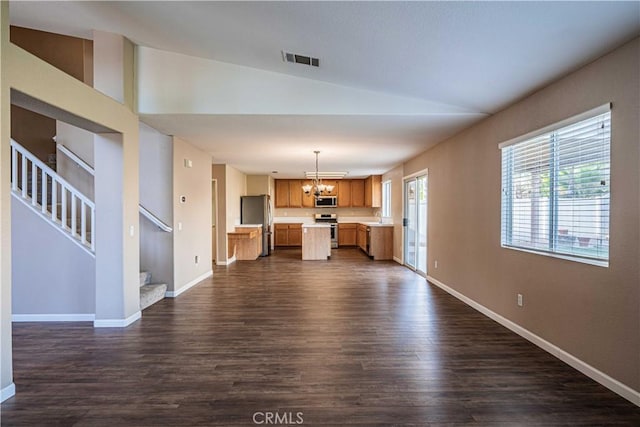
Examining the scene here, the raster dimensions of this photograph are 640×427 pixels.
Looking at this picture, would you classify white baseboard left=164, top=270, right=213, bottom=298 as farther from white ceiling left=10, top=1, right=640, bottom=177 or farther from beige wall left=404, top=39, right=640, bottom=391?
beige wall left=404, top=39, right=640, bottom=391

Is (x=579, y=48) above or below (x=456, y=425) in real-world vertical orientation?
above

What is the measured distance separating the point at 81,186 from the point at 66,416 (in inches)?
141

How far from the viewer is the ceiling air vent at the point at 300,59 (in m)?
3.27

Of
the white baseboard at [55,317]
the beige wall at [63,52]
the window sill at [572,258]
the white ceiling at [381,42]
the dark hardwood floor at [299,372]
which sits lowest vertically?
the dark hardwood floor at [299,372]

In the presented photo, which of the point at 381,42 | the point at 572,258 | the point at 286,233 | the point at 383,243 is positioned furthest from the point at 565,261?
the point at 286,233

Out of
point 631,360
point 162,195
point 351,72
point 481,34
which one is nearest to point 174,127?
point 162,195

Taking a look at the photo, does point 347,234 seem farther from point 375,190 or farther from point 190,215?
point 190,215

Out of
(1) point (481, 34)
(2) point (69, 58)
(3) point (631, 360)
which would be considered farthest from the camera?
(2) point (69, 58)

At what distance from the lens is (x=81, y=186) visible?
15.5 ft

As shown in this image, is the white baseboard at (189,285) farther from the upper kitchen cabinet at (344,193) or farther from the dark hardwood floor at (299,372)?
the upper kitchen cabinet at (344,193)

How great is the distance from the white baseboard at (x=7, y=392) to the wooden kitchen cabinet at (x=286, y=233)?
359 inches

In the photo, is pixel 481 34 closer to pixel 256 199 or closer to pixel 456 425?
pixel 456 425

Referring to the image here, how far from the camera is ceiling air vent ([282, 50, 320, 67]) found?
327 centimetres

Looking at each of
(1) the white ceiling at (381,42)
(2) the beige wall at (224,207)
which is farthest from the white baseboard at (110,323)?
(2) the beige wall at (224,207)
